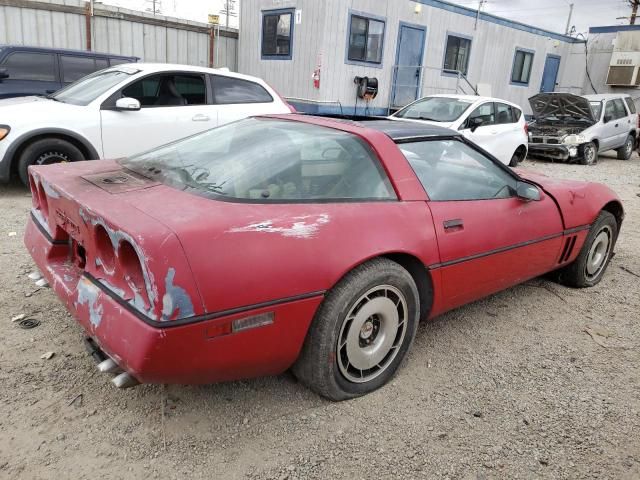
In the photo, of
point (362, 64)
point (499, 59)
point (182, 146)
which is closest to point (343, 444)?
point (182, 146)

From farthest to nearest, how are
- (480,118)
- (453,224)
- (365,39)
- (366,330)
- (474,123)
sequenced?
(365,39)
(480,118)
(474,123)
(453,224)
(366,330)

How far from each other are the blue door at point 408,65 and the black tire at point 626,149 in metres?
5.61

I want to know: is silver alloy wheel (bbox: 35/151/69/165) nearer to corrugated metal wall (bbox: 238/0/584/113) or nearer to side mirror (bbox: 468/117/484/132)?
side mirror (bbox: 468/117/484/132)

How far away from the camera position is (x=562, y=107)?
40.8ft

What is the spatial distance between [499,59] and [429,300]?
52.0 ft

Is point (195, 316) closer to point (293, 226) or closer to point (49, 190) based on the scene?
point (293, 226)

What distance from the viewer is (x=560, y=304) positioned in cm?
388

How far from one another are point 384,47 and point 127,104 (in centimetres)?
897

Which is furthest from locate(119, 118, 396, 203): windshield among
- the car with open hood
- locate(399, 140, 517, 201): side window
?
the car with open hood

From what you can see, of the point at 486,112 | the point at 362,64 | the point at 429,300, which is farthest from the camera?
the point at 362,64

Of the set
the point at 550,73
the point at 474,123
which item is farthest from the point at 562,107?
the point at 550,73

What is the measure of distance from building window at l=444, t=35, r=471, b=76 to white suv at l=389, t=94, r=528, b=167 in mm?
5487

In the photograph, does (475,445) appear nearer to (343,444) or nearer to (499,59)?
(343,444)

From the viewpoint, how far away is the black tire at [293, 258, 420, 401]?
230 centimetres
